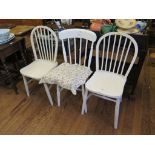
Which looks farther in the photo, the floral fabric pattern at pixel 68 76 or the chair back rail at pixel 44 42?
the chair back rail at pixel 44 42

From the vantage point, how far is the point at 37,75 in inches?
77.6

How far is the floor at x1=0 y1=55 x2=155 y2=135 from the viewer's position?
72.0 inches

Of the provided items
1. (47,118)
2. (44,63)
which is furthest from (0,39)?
(47,118)

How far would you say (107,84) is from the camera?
172cm

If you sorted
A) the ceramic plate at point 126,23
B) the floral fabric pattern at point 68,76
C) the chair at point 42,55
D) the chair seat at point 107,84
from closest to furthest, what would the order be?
the chair seat at point 107,84
the floral fabric pattern at point 68,76
the ceramic plate at point 126,23
the chair at point 42,55

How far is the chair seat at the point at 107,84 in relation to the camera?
162cm

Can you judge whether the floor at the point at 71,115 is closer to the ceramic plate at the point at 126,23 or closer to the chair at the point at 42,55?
the chair at the point at 42,55

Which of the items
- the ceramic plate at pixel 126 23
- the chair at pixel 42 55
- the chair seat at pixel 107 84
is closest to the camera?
the chair seat at pixel 107 84

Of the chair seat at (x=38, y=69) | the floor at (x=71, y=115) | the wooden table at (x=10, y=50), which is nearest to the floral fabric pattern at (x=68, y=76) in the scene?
the chair seat at (x=38, y=69)

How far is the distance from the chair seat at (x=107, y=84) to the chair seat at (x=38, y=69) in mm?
574

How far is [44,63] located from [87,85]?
2.44 ft

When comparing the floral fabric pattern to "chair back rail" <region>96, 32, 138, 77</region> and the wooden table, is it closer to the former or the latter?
"chair back rail" <region>96, 32, 138, 77</region>

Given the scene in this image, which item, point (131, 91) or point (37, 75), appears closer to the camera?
point (37, 75)
